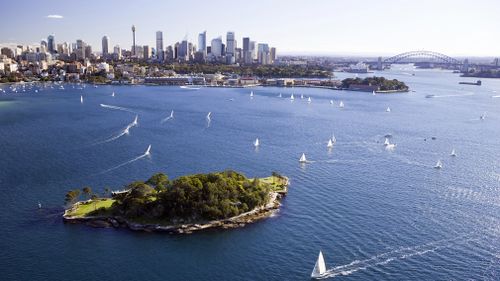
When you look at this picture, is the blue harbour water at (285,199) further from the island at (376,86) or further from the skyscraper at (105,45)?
the skyscraper at (105,45)

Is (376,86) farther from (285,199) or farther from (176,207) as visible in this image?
(176,207)

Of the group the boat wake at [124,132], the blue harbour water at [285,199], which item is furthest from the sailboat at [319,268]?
the boat wake at [124,132]

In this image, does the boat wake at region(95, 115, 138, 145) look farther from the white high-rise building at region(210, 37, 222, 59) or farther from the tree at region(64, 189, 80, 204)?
the white high-rise building at region(210, 37, 222, 59)

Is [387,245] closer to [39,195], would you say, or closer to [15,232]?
[15,232]

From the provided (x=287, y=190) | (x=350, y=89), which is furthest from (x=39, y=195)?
(x=350, y=89)

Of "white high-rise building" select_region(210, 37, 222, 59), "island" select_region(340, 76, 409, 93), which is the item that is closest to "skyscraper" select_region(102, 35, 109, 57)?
"white high-rise building" select_region(210, 37, 222, 59)

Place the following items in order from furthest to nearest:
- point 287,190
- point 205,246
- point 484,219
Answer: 1. point 287,190
2. point 484,219
3. point 205,246

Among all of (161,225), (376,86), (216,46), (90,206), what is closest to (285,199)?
(161,225)
